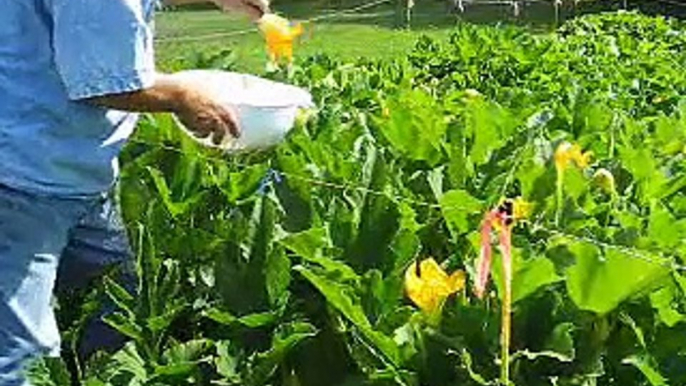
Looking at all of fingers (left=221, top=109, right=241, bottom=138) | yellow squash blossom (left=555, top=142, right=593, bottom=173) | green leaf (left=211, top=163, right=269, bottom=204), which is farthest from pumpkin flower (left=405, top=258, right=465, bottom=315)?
green leaf (left=211, top=163, right=269, bottom=204)

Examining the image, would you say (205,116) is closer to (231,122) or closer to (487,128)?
(231,122)

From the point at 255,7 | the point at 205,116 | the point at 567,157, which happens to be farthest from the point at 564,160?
the point at 255,7

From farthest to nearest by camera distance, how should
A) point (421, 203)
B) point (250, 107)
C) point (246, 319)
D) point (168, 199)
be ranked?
point (168, 199) < point (250, 107) < point (421, 203) < point (246, 319)

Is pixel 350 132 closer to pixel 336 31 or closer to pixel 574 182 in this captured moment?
pixel 574 182

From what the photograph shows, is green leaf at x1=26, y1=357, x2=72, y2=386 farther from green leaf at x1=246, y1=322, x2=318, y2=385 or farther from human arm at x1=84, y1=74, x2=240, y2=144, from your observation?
human arm at x1=84, y1=74, x2=240, y2=144

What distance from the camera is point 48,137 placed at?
128 inches

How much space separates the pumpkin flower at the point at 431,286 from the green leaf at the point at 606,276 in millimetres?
202

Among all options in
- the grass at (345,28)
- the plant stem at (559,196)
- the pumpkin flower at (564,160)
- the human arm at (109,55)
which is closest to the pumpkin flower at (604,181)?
the pumpkin flower at (564,160)

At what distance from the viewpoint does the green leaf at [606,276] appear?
8.44ft

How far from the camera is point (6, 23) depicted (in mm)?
3217

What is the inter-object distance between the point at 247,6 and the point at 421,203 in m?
1.16

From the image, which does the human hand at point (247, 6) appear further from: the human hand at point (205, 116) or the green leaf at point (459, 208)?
the green leaf at point (459, 208)

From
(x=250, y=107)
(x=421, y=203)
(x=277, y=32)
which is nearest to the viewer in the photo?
(x=421, y=203)

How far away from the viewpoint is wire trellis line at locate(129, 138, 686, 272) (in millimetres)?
2572
